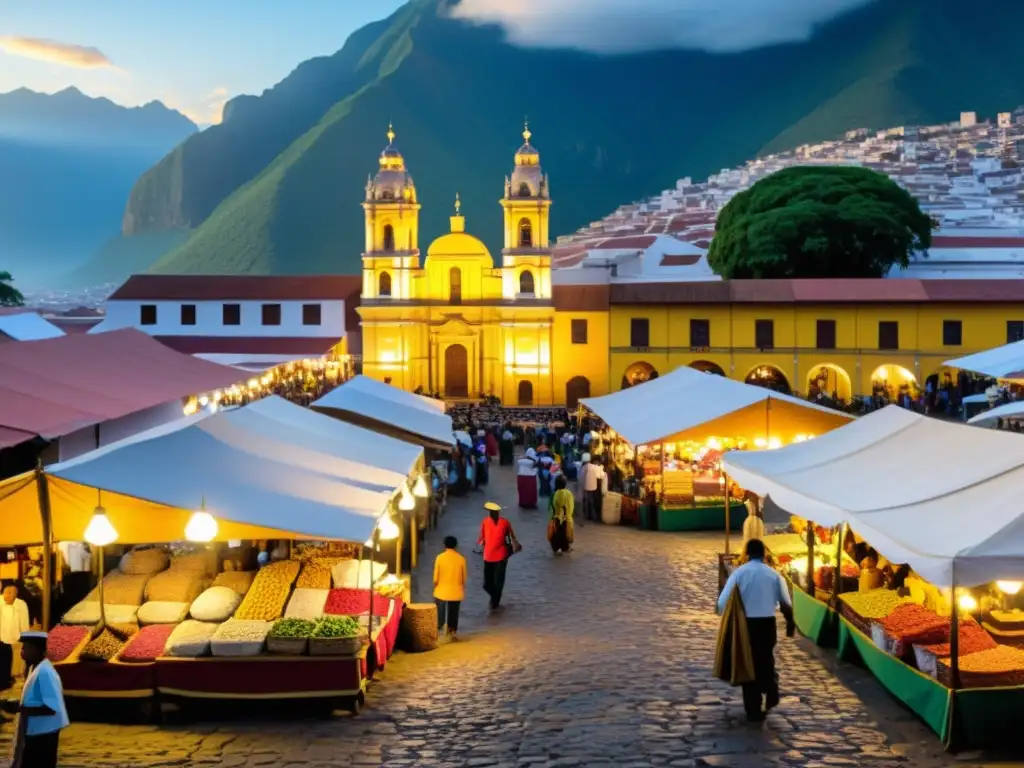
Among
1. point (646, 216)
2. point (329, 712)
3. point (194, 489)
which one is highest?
point (646, 216)

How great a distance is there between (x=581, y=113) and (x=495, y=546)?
152 metres

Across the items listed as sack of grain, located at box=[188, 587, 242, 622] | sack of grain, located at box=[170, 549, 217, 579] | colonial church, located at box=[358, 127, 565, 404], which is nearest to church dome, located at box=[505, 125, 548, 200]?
colonial church, located at box=[358, 127, 565, 404]

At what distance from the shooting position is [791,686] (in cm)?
921

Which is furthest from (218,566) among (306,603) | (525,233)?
(525,233)

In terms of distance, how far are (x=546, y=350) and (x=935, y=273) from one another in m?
25.7

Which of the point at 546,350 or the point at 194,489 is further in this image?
the point at 546,350

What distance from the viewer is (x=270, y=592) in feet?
33.2

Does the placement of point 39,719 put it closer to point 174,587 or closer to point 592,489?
point 174,587

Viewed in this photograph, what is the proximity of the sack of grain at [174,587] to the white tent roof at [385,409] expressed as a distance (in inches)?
325

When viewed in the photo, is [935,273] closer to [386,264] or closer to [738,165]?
[386,264]

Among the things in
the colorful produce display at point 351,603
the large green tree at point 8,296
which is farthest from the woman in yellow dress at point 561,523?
the large green tree at point 8,296

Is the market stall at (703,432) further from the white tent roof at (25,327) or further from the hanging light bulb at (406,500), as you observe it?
the white tent roof at (25,327)

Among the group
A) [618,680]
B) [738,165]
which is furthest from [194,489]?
[738,165]

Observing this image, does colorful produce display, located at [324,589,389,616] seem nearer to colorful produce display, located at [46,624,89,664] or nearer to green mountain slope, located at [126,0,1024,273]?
colorful produce display, located at [46,624,89,664]
